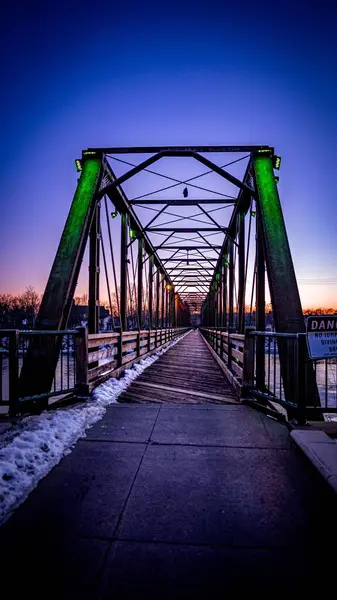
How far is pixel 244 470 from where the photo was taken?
2861 mm

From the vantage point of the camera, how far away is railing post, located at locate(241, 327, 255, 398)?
17.6 feet

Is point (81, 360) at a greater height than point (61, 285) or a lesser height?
lesser

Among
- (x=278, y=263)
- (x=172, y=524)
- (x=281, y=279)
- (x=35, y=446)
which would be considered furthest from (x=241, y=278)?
(x=172, y=524)

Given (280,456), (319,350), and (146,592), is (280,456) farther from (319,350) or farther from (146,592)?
(146,592)

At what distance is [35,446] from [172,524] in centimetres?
172

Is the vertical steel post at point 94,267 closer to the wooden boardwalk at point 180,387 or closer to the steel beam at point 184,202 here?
the wooden boardwalk at point 180,387

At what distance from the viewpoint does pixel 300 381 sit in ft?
12.8

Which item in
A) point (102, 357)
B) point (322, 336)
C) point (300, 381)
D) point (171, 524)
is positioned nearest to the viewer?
point (171, 524)

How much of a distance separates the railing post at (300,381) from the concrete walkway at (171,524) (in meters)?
0.59

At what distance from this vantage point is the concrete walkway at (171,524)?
5.40 ft

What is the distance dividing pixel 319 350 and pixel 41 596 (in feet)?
10.9

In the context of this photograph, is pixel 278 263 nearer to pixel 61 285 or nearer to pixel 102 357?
pixel 61 285

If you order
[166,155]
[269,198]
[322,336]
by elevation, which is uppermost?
[166,155]

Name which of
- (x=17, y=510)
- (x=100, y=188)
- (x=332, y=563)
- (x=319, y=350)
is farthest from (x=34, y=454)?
(x=100, y=188)
